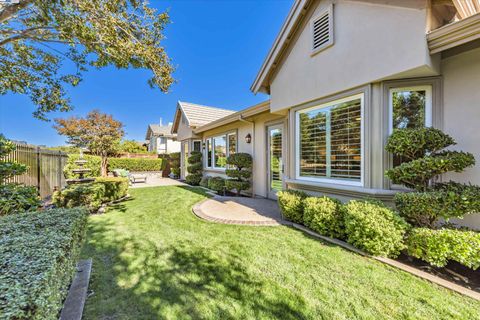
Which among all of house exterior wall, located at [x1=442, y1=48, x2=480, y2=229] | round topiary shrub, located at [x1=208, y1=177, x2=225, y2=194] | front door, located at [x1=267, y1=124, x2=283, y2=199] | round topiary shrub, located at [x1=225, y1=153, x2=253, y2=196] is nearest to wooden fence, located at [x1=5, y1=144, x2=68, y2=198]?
round topiary shrub, located at [x1=208, y1=177, x2=225, y2=194]

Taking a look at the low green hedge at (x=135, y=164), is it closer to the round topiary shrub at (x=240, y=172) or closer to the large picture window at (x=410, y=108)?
the round topiary shrub at (x=240, y=172)

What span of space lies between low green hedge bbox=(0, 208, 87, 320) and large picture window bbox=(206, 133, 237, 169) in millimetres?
8447

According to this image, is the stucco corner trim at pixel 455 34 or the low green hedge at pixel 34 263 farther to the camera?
the stucco corner trim at pixel 455 34

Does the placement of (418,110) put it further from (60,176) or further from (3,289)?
(60,176)

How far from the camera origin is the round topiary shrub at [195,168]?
13.4 meters

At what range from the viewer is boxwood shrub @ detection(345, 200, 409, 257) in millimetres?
3500

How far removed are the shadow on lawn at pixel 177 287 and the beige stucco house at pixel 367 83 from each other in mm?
3045

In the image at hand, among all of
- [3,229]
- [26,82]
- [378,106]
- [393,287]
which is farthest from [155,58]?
[393,287]

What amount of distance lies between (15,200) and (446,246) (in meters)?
8.04

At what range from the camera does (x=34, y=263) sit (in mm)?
1737

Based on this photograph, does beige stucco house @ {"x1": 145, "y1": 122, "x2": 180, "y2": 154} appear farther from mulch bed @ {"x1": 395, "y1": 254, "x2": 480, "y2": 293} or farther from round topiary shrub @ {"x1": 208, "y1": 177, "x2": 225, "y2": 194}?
mulch bed @ {"x1": 395, "y1": 254, "x2": 480, "y2": 293}

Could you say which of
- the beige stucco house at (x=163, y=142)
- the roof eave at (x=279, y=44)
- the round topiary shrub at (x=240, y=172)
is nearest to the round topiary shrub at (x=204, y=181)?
the round topiary shrub at (x=240, y=172)

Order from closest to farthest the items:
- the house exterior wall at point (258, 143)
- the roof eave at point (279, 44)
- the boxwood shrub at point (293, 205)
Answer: the boxwood shrub at point (293, 205) → the roof eave at point (279, 44) → the house exterior wall at point (258, 143)

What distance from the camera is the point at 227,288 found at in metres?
2.93
